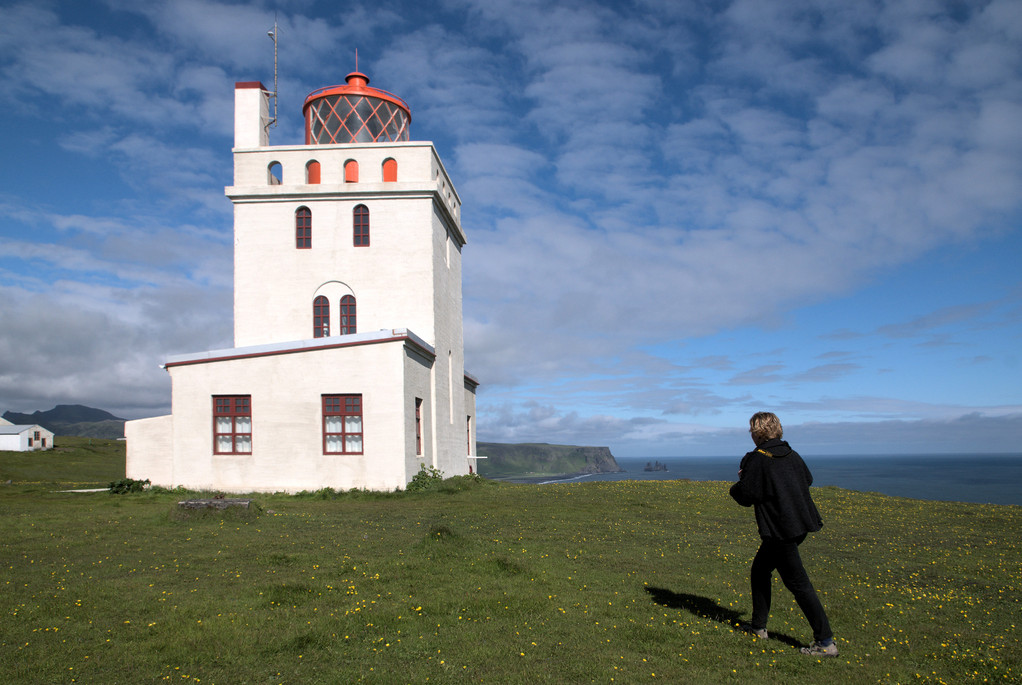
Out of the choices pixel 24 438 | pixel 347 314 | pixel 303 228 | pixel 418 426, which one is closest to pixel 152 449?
pixel 347 314

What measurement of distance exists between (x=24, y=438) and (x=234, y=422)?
252 feet

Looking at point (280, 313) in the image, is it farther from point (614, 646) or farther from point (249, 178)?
point (614, 646)

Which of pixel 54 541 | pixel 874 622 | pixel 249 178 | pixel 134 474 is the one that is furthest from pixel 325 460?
pixel 874 622

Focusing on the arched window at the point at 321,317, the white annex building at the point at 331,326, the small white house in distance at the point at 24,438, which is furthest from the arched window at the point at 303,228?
the small white house in distance at the point at 24,438

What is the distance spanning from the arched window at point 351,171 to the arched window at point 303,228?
231 centimetres

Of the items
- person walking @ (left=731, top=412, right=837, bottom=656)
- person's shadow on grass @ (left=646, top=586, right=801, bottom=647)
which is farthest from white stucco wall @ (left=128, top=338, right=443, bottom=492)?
person walking @ (left=731, top=412, right=837, bottom=656)

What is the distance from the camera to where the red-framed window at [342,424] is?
75.8 ft

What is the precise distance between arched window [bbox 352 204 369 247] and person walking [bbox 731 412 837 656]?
→ 2420cm

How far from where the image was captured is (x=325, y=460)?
22.9 m

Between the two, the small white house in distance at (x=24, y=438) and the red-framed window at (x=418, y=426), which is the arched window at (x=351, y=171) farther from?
the small white house in distance at (x=24, y=438)

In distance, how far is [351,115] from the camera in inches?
1200

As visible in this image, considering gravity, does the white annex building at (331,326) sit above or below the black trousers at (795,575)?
above

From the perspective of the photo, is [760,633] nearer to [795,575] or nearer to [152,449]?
[795,575]

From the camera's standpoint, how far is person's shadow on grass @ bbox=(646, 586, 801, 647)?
717cm
